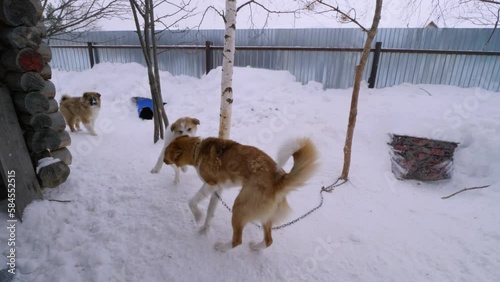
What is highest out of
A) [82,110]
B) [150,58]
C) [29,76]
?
[150,58]

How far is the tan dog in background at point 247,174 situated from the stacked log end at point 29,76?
1512 millimetres

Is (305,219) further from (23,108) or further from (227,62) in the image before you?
(23,108)

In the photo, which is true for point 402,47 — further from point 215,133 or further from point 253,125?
point 215,133

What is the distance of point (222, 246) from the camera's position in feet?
8.33

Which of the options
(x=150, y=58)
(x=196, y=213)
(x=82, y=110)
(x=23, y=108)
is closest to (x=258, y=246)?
(x=196, y=213)

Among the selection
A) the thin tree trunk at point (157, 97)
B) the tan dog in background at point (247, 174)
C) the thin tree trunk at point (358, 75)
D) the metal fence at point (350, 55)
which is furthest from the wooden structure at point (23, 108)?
the metal fence at point (350, 55)

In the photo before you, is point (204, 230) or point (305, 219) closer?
point (204, 230)

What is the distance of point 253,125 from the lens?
624cm

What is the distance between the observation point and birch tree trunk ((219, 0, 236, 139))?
161 inches

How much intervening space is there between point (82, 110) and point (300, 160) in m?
5.87

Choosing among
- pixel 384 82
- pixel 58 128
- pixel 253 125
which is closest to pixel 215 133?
pixel 253 125

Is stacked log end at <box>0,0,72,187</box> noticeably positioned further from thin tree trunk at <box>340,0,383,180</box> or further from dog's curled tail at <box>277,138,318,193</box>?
thin tree trunk at <box>340,0,383,180</box>

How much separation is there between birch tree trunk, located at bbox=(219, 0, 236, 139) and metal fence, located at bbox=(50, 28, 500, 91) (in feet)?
7.76

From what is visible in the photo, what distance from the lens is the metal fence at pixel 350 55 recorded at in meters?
7.49
